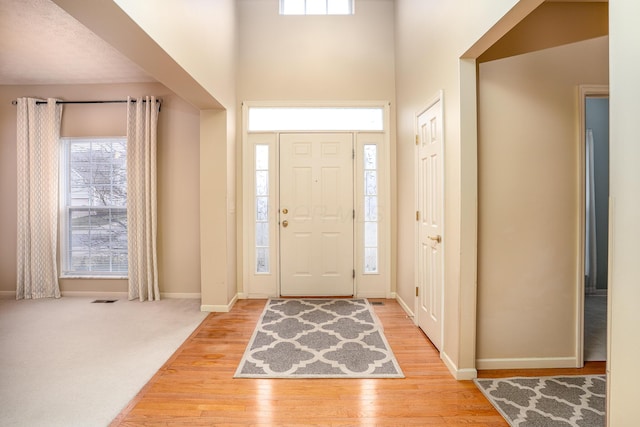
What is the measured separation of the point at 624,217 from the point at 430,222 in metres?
1.82

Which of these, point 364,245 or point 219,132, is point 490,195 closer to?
point 364,245

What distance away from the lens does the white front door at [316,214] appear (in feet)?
13.9

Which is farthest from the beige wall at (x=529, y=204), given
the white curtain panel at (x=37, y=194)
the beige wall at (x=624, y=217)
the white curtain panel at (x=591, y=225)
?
the white curtain panel at (x=37, y=194)

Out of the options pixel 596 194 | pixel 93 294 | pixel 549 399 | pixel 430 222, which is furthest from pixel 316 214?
pixel 596 194

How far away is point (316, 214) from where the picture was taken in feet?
13.9

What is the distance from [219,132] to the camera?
3746 millimetres

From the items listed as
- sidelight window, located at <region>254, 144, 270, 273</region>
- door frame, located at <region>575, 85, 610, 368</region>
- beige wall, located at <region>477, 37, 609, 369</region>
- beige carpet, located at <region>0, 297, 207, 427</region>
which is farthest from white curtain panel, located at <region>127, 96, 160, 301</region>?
door frame, located at <region>575, 85, 610, 368</region>

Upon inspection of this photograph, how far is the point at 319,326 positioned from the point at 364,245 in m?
1.34

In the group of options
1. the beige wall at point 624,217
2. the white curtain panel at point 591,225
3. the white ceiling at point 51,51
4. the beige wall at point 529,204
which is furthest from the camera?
the white curtain panel at point 591,225

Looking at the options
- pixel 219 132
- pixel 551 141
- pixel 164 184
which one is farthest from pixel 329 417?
pixel 164 184

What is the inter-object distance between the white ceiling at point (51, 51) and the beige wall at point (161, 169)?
0.51ft

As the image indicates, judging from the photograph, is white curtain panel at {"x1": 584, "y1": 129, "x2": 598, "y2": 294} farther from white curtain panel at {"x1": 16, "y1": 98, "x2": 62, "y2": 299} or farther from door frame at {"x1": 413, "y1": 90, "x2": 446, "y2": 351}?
white curtain panel at {"x1": 16, "y1": 98, "x2": 62, "y2": 299}

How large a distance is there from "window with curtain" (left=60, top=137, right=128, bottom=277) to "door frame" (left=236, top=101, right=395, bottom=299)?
157 cm

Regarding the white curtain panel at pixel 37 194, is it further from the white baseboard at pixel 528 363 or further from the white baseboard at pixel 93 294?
the white baseboard at pixel 528 363
